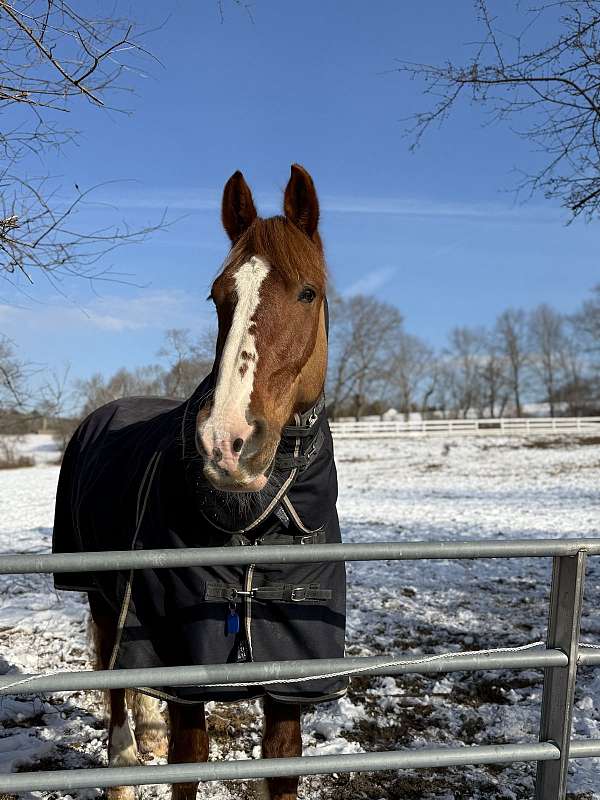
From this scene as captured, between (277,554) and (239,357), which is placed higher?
(239,357)

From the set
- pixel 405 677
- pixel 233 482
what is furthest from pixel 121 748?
pixel 233 482

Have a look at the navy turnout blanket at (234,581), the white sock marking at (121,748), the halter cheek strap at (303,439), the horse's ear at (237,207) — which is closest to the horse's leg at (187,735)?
the navy turnout blanket at (234,581)

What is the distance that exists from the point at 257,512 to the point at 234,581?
0.92 feet

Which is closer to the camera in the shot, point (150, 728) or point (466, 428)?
point (150, 728)

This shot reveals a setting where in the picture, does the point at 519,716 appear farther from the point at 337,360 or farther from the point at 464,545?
the point at 337,360

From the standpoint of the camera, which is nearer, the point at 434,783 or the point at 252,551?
the point at 252,551

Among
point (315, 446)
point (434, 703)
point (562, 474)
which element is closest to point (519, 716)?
point (434, 703)

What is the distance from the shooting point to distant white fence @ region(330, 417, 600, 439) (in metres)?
33.1

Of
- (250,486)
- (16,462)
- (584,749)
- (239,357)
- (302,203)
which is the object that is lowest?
(16,462)

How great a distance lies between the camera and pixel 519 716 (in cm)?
358

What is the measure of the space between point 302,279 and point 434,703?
9.59ft

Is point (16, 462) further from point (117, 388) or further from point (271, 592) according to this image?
point (271, 592)

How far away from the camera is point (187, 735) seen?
7.95ft

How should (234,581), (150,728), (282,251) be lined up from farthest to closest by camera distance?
(150,728), (234,581), (282,251)
